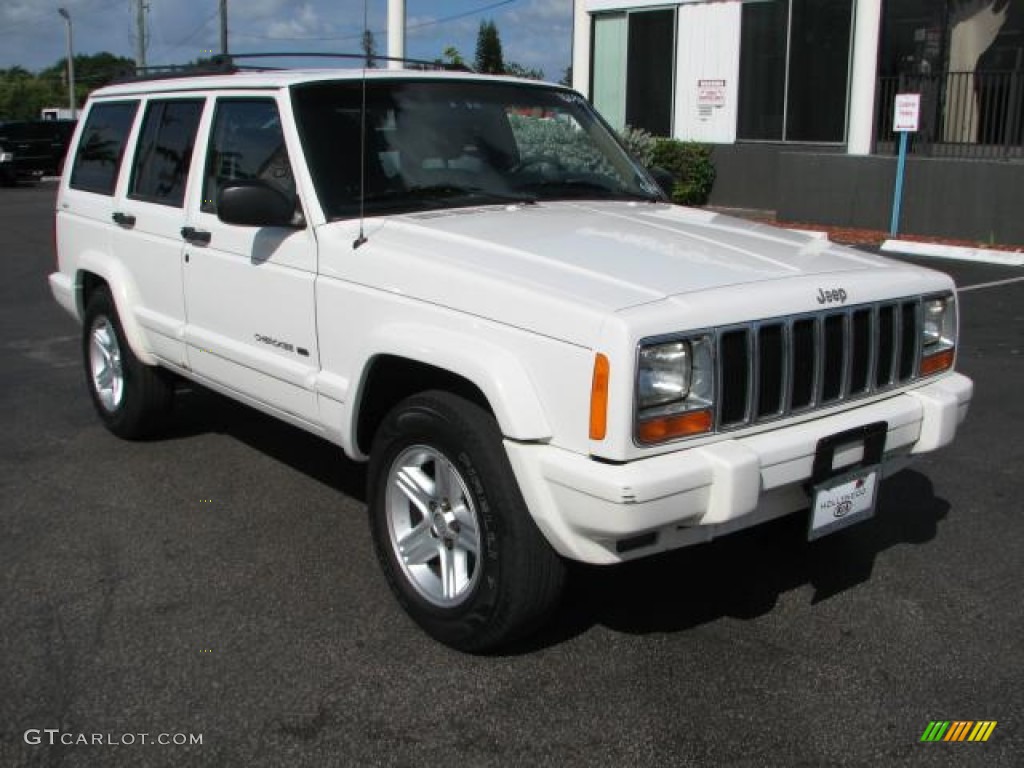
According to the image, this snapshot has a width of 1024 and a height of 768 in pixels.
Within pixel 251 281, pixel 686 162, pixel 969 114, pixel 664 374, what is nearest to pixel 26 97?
pixel 686 162

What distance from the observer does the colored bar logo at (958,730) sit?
3076mm

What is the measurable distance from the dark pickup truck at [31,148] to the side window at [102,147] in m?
24.5

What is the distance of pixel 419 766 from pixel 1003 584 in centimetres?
243

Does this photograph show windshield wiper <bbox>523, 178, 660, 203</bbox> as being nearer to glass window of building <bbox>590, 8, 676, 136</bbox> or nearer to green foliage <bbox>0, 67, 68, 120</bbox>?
glass window of building <bbox>590, 8, 676, 136</bbox>

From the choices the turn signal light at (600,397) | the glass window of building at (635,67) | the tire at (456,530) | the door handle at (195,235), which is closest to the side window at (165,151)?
the door handle at (195,235)

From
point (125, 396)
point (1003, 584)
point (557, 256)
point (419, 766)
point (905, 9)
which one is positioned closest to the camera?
point (419, 766)

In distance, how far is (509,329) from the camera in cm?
324

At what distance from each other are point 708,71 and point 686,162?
1.61m

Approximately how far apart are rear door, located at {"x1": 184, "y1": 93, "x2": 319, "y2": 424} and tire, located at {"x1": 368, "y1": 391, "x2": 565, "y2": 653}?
62cm

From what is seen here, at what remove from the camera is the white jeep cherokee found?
3.08 meters

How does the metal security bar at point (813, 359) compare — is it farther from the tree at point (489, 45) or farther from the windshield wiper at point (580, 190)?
the tree at point (489, 45)

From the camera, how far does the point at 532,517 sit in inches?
127

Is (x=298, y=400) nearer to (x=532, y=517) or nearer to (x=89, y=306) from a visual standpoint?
(x=532, y=517)

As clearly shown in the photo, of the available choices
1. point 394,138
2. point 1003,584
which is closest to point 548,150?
point 394,138
